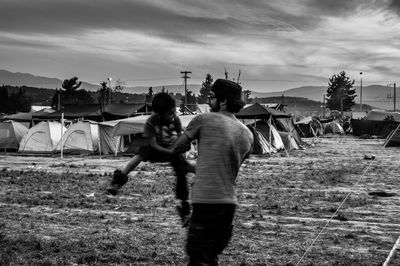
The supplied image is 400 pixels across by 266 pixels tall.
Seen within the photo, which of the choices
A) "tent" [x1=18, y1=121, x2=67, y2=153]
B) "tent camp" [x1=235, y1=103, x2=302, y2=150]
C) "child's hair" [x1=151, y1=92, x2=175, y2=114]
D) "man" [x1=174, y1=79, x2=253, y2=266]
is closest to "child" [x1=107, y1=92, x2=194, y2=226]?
"child's hair" [x1=151, y1=92, x2=175, y2=114]

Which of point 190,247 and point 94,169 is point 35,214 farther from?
point 94,169

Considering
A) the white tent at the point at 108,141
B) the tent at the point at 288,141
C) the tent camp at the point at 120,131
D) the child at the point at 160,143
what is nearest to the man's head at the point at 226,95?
the child at the point at 160,143

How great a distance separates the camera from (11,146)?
120 ft

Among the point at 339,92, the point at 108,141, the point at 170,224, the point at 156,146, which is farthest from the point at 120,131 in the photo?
the point at 339,92

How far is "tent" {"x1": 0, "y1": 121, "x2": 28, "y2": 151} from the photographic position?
120 feet

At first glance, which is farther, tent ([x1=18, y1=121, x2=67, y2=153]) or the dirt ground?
tent ([x1=18, y1=121, x2=67, y2=153])

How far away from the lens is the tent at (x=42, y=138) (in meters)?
34.5

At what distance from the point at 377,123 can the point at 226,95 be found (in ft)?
209

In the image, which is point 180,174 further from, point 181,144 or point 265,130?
point 265,130

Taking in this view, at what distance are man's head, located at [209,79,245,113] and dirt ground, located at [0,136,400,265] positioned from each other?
9.13 feet

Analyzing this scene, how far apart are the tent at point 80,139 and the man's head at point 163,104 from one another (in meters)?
28.3

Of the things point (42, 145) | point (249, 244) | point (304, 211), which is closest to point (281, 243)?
point (249, 244)

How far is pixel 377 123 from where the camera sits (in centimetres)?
6494

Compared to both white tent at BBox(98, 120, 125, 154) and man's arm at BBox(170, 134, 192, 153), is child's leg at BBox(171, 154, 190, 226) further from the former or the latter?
white tent at BBox(98, 120, 125, 154)
